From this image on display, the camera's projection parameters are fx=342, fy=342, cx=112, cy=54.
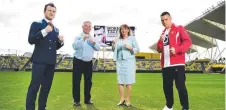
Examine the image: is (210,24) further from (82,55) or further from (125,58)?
(82,55)

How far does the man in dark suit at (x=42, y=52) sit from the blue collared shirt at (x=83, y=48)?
2.01 meters

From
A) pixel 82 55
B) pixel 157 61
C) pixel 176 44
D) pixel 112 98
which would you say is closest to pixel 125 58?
pixel 82 55

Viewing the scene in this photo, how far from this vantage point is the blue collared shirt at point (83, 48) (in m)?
7.19

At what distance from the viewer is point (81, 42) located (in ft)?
23.5

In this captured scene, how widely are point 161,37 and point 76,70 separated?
2130mm

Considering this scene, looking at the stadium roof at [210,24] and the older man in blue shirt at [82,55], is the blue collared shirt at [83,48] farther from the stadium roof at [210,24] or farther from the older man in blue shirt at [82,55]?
the stadium roof at [210,24]

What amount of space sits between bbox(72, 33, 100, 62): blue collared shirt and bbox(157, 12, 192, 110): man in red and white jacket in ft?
5.90

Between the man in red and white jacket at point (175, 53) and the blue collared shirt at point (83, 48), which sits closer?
the man in red and white jacket at point (175, 53)

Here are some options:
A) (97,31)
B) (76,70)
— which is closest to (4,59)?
(97,31)

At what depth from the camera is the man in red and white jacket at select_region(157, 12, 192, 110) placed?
5746 mm

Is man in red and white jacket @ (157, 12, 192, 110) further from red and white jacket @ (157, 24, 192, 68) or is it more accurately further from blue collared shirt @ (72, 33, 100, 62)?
blue collared shirt @ (72, 33, 100, 62)

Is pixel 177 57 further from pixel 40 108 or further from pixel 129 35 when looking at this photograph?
pixel 40 108

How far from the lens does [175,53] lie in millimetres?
5699

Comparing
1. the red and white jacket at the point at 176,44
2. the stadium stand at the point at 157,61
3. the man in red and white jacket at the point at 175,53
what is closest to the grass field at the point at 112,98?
the man in red and white jacket at the point at 175,53
